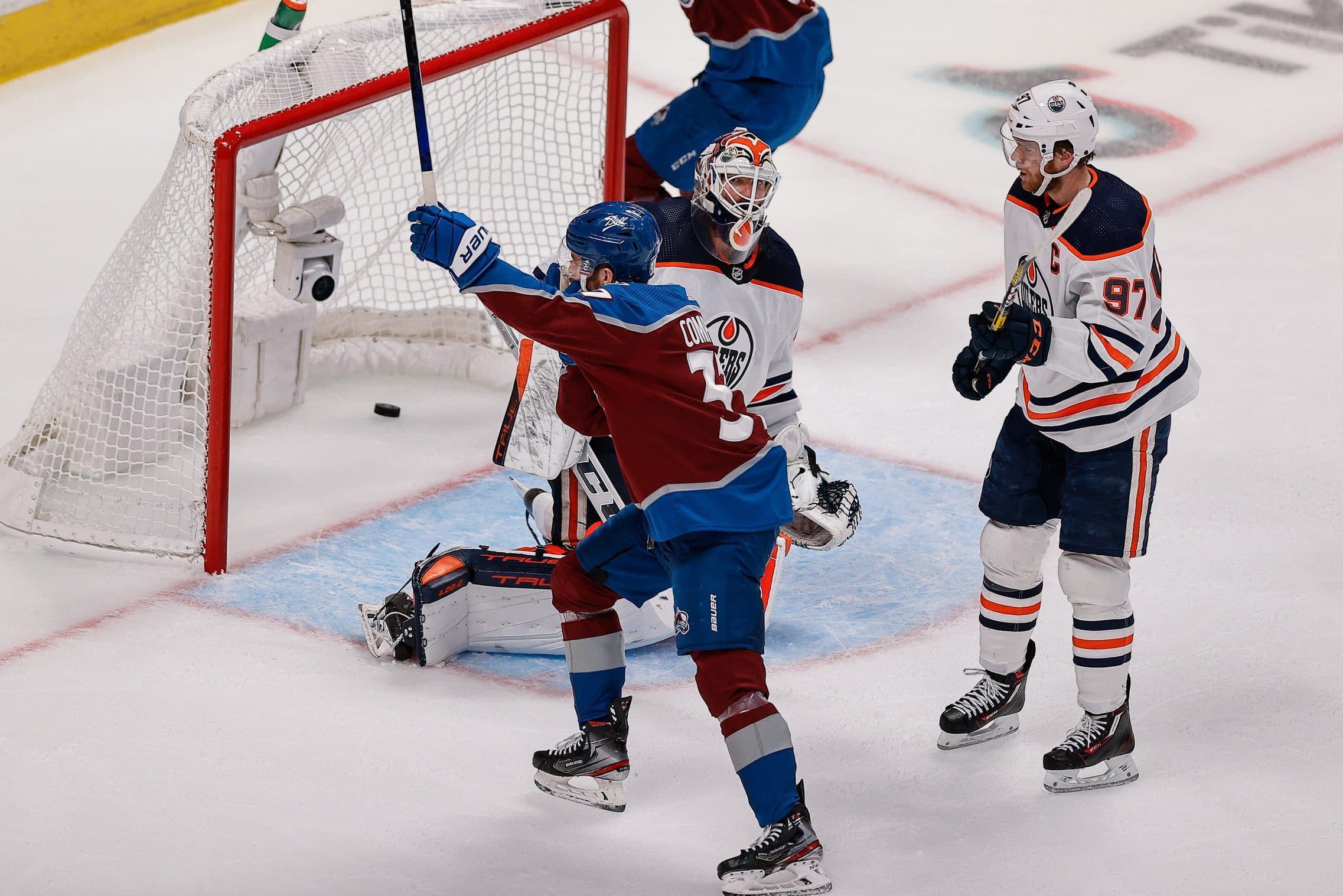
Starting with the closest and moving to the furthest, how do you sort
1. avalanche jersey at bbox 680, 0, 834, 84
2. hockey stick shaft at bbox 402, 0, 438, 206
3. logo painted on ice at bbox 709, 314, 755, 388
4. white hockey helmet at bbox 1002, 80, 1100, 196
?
hockey stick shaft at bbox 402, 0, 438, 206 < white hockey helmet at bbox 1002, 80, 1100, 196 < logo painted on ice at bbox 709, 314, 755, 388 < avalanche jersey at bbox 680, 0, 834, 84

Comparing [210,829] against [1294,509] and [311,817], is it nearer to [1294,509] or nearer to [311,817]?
[311,817]

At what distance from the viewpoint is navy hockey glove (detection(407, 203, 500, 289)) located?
280 cm

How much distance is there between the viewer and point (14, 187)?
605 centimetres

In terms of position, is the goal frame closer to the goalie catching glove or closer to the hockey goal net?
the hockey goal net

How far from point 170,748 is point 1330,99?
5.63 metres

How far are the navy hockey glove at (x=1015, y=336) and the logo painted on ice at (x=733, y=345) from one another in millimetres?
550

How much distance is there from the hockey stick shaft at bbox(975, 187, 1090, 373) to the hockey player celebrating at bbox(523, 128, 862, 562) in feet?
1.46

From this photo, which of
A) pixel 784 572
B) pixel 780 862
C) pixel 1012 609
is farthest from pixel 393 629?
pixel 1012 609

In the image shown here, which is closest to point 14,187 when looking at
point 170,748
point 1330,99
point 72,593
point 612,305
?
point 72,593

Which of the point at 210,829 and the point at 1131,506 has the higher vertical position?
the point at 1131,506

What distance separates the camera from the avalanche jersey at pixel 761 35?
4973mm

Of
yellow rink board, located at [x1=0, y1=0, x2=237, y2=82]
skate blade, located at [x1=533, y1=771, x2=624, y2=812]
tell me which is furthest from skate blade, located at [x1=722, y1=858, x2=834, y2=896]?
yellow rink board, located at [x1=0, y1=0, x2=237, y2=82]

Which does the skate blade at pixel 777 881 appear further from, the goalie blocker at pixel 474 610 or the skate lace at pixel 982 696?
the goalie blocker at pixel 474 610

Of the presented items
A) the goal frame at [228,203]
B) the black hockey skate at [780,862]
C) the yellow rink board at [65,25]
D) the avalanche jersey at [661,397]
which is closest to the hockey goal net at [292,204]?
the goal frame at [228,203]
